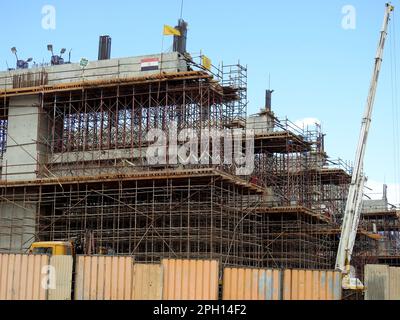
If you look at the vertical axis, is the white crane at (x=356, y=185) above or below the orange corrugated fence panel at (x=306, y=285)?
above

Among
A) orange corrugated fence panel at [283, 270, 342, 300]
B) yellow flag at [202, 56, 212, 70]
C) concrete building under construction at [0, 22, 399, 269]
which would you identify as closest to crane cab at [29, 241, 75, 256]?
concrete building under construction at [0, 22, 399, 269]

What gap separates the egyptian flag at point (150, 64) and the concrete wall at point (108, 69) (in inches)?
7.7

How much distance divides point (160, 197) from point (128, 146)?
3.50m

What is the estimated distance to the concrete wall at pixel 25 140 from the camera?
36688mm

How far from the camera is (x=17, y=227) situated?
1409 inches

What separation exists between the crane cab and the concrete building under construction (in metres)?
2.98

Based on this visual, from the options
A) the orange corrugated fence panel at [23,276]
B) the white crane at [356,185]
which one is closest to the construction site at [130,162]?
the white crane at [356,185]

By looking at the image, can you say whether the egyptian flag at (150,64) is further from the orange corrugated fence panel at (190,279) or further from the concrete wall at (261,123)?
the orange corrugated fence panel at (190,279)

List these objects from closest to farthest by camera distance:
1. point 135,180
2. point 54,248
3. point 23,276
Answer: point 23,276, point 54,248, point 135,180

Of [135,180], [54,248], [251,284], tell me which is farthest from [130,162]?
[251,284]

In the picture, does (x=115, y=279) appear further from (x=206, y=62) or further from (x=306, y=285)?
(x=206, y=62)

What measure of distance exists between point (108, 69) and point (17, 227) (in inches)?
398

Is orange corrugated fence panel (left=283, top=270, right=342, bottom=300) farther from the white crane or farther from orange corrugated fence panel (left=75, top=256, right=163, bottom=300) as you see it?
the white crane
